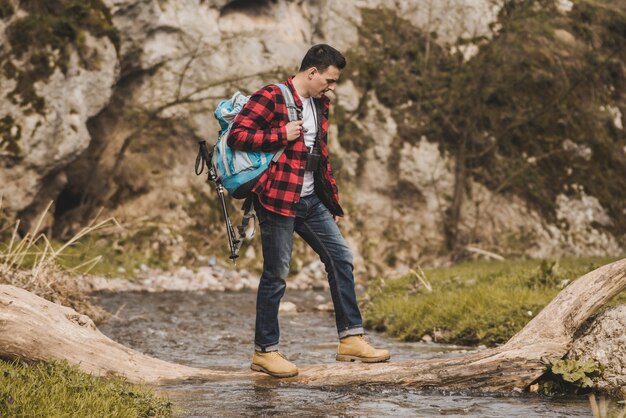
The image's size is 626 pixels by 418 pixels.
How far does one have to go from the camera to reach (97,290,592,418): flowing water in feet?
20.8

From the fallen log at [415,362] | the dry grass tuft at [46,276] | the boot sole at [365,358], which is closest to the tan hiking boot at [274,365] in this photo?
the fallen log at [415,362]

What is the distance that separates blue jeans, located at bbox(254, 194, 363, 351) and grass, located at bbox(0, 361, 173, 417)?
4.24ft

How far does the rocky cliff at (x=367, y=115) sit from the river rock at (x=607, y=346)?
1543 centimetres

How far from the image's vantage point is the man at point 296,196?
721 centimetres

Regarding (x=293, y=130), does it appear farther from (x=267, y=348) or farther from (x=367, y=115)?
(x=367, y=115)

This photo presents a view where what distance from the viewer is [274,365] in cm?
743

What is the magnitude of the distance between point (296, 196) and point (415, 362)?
5.96 feet

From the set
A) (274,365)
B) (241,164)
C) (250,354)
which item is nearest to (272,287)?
(274,365)

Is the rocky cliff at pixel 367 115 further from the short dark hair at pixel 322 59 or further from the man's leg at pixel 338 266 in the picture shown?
the short dark hair at pixel 322 59

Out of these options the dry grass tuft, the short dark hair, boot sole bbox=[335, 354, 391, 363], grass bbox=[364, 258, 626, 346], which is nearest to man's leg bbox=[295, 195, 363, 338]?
boot sole bbox=[335, 354, 391, 363]

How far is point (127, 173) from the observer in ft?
76.6

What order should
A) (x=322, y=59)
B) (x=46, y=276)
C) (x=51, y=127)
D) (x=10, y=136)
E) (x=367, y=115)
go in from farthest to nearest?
1. (x=367, y=115)
2. (x=51, y=127)
3. (x=10, y=136)
4. (x=46, y=276)
5. (x=322, y=59)

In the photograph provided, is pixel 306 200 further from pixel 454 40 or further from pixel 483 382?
pixel 454 40

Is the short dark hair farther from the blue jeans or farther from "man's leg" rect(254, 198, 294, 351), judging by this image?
"man's leg" rect(254, 198, 294, 351)
